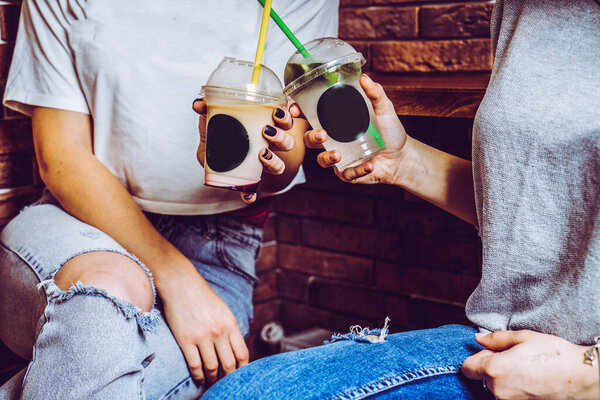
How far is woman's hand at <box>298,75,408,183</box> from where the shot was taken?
0.93 meters

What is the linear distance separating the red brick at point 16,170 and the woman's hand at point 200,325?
0.53 metres

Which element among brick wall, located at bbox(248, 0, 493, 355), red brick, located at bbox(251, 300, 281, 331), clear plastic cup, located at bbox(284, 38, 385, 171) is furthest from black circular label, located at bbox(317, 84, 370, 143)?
red brick, located at bbox(251, 300, 281, 331)

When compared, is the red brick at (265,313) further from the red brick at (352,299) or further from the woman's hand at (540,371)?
the woman's hand at (540,371)

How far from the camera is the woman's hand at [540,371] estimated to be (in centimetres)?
73

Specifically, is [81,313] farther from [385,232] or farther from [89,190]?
[385,232]

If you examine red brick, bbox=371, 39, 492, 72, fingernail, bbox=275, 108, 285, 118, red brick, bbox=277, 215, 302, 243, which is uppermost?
red brick, bbox=371, 39, 492, 72

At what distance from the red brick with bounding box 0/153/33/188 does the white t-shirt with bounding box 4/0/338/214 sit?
187 mm

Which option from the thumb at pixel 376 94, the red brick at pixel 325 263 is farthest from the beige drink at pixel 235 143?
the red brick at pixel 325 263

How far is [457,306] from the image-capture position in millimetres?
1634

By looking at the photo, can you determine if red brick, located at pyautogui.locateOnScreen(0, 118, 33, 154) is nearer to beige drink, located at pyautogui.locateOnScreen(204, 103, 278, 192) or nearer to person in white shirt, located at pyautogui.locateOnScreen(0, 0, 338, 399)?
person in white shirt, located at pyautogui.locateOnScreen(0, 0, 338, 399)

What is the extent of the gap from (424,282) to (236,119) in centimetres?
97

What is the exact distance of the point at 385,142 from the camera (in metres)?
1.04

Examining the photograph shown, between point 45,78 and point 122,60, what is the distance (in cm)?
16

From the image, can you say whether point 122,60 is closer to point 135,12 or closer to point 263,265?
point 135,12
